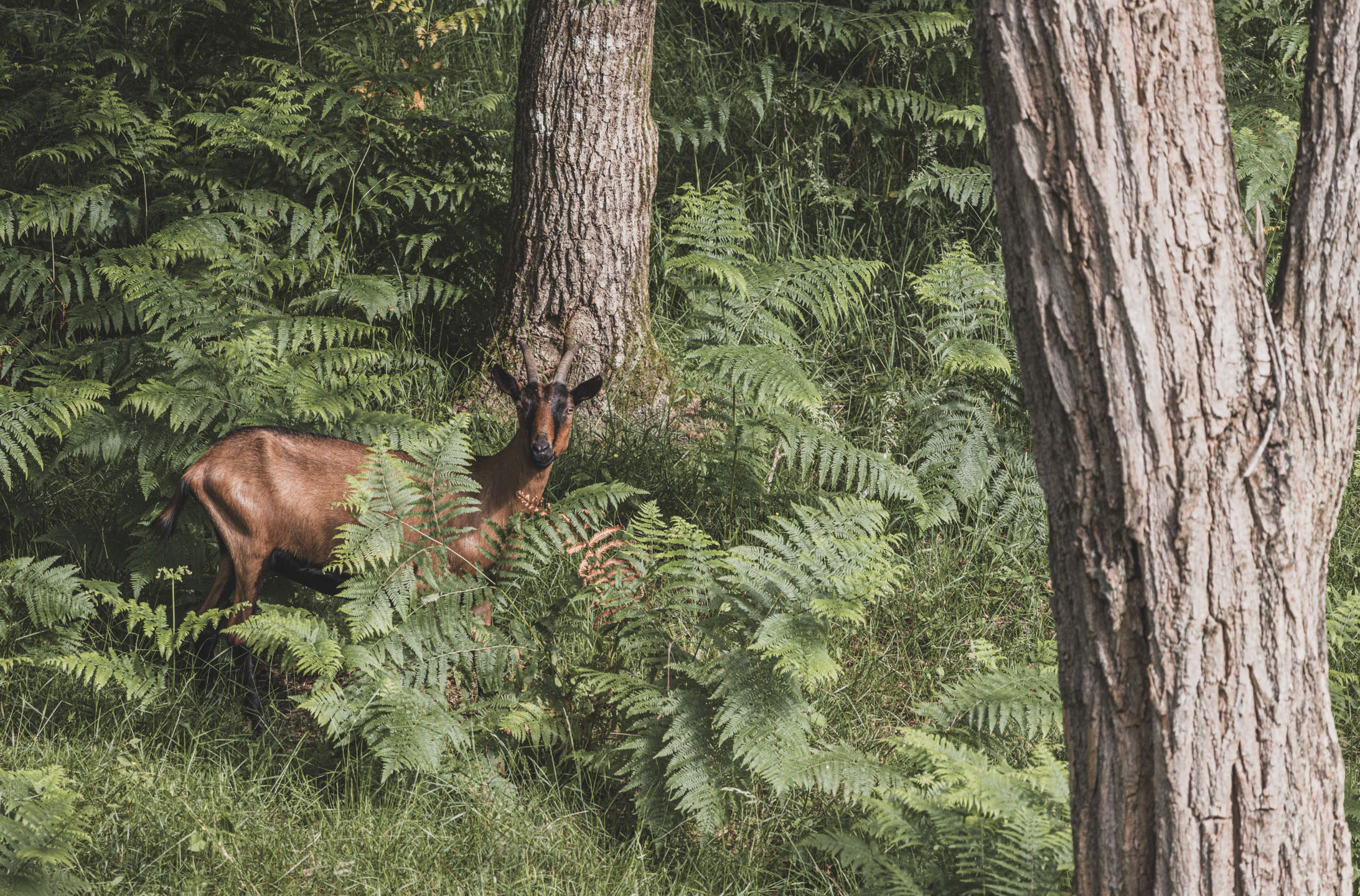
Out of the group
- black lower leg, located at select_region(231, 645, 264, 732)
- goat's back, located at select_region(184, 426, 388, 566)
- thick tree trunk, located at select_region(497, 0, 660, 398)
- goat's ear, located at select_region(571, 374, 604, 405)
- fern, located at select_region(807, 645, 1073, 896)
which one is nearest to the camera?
fern, located at select_region(807, 645, 1073, 896)

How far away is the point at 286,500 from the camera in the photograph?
14.4 ft

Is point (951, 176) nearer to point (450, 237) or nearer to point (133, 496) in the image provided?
point (450, 237)

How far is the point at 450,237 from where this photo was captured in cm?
615

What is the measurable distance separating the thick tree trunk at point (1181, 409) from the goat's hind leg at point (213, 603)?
3.42 metres

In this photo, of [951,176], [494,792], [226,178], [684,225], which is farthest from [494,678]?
[951,176]

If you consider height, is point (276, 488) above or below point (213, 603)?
above

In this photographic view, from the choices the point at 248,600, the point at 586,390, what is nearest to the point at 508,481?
the point at 586,390

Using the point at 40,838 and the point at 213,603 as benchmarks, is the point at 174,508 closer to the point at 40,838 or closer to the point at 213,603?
the point at 213,603

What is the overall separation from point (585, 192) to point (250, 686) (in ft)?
9.45

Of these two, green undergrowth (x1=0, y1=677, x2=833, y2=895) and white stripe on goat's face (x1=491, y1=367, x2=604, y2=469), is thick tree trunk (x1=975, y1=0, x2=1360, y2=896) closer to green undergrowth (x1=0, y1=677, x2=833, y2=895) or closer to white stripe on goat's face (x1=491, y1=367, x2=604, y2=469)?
green undergrowth (x1=0, y1=677, x2=833, y2=895)

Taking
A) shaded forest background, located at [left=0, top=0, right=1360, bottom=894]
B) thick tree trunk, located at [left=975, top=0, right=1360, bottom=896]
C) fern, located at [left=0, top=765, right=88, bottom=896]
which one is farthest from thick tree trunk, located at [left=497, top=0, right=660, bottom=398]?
thick tree trunk, located at [left=975, top=0, right=1360, bottom=896]

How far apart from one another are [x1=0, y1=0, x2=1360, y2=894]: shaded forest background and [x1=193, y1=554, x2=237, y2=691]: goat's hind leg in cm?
10

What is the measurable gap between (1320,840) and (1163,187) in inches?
58.4

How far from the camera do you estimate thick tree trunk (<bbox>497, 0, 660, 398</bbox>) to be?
5520mm
